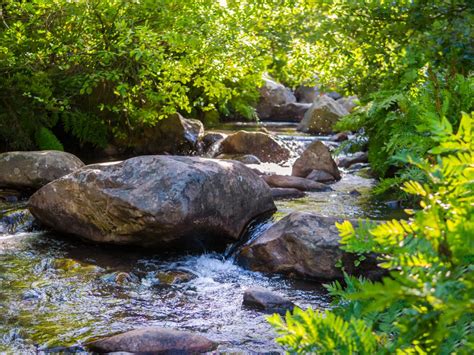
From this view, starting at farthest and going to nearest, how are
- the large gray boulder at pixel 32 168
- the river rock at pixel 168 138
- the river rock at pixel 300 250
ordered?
the river rock at pixel 168 138 → the large gray boulder at pixel 32 168 → the river rock at pixel 300 250

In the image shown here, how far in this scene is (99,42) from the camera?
11039 mm

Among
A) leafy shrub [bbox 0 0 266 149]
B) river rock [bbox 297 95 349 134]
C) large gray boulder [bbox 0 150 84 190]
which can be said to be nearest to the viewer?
large gray boulder [bbox 0 150 84 190]

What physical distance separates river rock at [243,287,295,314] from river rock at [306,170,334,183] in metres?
6.09

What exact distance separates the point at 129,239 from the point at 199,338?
267cm

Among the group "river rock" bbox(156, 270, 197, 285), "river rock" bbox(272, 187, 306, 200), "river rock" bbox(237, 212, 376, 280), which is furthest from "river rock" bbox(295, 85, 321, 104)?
"river rock" bbox(156, 270, 197, 285)

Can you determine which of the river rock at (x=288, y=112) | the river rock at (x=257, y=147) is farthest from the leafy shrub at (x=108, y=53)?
the river rock at (x=288, y=112)

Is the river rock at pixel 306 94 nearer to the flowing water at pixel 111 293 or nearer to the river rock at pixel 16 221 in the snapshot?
the flowing water at pixel 111 293

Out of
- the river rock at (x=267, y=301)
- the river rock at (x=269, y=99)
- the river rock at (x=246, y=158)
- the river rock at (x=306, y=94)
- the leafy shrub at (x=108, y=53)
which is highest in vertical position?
the leafy shrub at (x=108, y=53)

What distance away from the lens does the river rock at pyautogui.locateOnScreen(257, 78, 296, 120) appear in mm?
24797

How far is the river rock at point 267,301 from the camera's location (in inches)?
219

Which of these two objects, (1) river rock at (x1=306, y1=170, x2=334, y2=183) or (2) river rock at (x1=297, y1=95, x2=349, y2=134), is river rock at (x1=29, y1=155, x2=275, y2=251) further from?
(2) river rock at (x1=297, y1=95, x2=349, y2=134)

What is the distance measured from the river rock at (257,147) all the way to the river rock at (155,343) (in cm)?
981

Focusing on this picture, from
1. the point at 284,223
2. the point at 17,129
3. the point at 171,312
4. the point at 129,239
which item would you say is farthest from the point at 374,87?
the point at 17,129

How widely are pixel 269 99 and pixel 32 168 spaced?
52.7 feet
